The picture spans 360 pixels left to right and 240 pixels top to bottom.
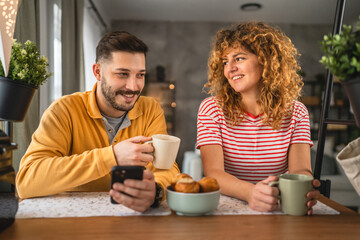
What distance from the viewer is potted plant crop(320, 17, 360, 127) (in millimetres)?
654

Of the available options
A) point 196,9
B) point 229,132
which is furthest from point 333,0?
point 229,132

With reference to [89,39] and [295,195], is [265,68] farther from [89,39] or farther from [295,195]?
[89,39]

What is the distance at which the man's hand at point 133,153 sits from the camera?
92 centimetres

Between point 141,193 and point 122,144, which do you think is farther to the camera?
point 122,144

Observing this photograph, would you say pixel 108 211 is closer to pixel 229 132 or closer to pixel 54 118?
pixel 54 118

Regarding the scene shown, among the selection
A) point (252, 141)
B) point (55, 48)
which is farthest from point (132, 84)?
point (55, 48)

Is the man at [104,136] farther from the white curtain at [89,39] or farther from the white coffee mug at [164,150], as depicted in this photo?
the white curtain at [89,39]

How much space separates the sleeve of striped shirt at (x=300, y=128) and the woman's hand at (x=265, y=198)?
1.64ft

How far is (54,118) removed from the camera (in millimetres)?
1203

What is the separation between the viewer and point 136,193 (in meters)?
0.83

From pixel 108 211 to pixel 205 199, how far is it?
0.94 ft

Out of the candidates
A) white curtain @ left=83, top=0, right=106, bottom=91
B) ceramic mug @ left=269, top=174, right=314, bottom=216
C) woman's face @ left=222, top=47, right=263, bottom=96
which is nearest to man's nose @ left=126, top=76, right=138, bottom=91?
woman's face @ left=222, top=47, right=263, bottom=96

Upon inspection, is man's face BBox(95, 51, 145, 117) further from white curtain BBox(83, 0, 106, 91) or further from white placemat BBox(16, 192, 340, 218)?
white curtain BBox(83, 0, 106, 91)

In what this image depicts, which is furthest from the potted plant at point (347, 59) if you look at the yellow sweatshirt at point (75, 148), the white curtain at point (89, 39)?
the white curtain at point (89, 39)
